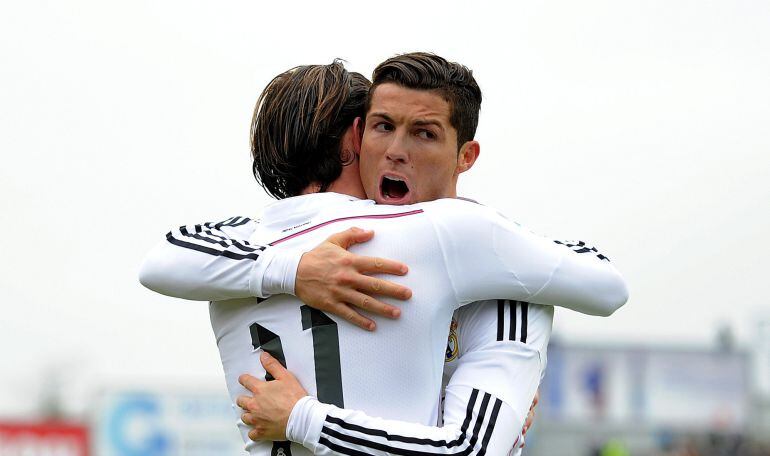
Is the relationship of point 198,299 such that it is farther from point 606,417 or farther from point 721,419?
point 721,419

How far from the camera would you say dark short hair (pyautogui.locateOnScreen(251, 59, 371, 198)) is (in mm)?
3867

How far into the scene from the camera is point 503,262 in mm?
3492

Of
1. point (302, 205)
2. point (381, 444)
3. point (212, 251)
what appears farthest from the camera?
point (302, 205)

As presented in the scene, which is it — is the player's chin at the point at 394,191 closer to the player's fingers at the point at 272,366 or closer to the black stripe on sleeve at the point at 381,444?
the player's fingers at the point at 272,366

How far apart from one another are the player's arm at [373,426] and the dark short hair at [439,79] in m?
0.85

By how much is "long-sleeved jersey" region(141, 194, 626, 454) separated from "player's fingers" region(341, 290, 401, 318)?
0.03 m

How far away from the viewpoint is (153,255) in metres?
3.65

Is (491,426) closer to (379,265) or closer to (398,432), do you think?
(398,432)

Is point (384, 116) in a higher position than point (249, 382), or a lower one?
higher

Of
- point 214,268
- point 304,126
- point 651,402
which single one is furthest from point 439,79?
point 651,402

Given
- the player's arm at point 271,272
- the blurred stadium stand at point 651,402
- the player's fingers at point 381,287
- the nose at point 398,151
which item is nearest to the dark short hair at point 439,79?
the nose at point 398,151

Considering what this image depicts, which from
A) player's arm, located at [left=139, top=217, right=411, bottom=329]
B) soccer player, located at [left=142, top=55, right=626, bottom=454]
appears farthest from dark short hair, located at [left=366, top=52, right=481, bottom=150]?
player's arm, located at [left=139, top=217, right=411, bottom=329]

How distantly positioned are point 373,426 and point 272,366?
35 cm

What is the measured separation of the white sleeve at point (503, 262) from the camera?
11.4 ft
